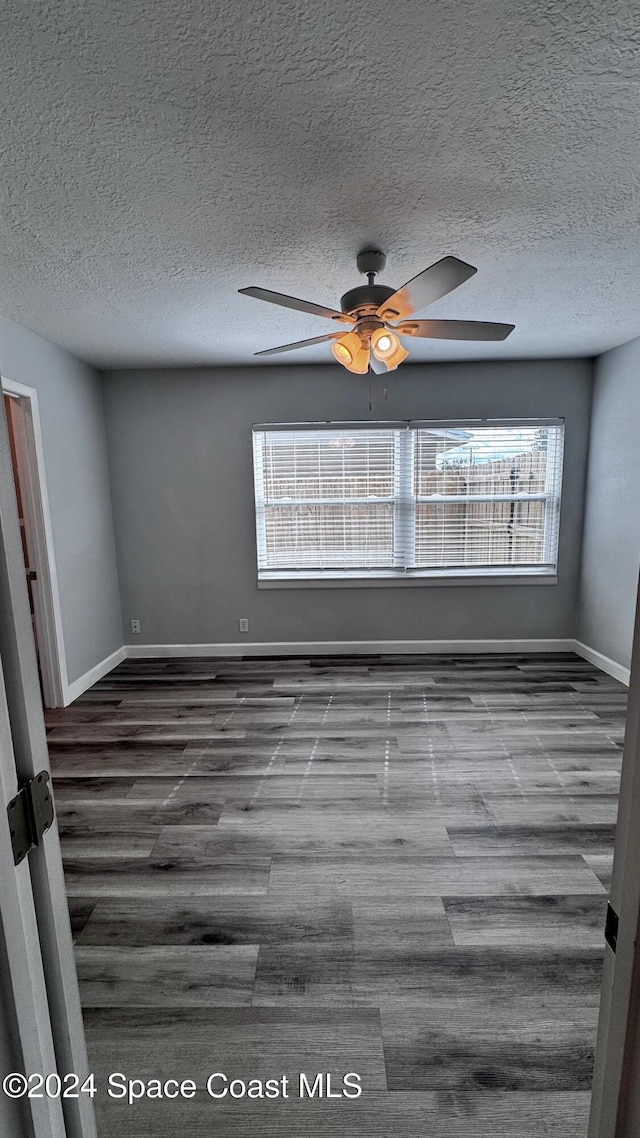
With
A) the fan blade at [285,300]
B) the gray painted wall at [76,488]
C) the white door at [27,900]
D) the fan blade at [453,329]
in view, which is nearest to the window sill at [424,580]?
the gray painted wall at [76,488]

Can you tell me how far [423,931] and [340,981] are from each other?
12.9 inches

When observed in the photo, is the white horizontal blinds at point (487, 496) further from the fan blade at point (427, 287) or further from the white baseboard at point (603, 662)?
the fan blade at point (427, 287)

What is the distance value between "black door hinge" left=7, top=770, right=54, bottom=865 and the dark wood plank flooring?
105 cm

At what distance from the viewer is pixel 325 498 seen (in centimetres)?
416

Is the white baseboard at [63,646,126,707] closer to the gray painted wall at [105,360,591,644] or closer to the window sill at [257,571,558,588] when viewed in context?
the gray painted wall at [105,360,591,644]

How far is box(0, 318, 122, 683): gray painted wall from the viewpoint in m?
3.13

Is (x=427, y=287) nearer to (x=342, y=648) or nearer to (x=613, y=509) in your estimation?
(x=613, y=509)

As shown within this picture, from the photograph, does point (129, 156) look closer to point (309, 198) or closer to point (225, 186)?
point (225, 186)

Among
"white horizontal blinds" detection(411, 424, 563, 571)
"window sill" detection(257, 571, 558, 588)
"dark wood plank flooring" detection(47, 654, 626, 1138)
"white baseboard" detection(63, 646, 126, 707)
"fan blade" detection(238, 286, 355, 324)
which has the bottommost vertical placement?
"dark wood plank flooring" detection(47, 654, 626, 1138)

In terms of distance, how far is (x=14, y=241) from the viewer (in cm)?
196

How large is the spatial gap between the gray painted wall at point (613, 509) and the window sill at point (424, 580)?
0.41 m

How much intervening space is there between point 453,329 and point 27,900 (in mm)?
2326

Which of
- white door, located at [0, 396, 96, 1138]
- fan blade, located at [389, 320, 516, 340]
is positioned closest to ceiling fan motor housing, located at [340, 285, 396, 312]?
fan blade, located at [389, 320, 516, 340]

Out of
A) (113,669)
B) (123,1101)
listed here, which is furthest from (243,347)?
A: (123,1101)
